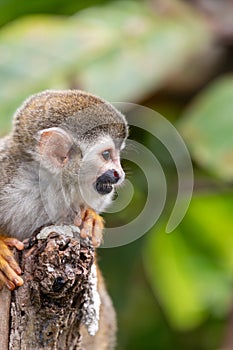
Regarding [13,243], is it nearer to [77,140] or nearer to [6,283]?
[6,283]

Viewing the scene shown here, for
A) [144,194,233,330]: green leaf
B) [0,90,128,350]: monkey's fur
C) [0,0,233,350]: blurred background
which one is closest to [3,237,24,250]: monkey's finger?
[0,90,128,350]: monkey's fur

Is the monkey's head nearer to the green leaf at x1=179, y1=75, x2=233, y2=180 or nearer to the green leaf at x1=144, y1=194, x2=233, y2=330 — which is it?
the green leaf at x1=179, y1=75, x2=233, y2=180

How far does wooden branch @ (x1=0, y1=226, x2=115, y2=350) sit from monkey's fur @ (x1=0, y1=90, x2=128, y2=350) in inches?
12.9

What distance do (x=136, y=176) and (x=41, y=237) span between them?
240 centimetres

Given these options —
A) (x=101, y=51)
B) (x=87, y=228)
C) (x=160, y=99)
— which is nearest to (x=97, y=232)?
(x=87, y=228)

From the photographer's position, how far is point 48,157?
2.79 m

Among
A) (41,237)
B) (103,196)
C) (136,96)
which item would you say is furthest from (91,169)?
(136,96)

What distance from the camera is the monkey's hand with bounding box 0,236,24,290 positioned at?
2.46 m

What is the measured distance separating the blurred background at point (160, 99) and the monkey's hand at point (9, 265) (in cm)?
104

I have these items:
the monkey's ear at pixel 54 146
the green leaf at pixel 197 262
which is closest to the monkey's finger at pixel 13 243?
the monkey's ear at pixel 54 146

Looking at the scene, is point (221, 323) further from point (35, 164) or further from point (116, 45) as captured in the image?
point (35, 164)

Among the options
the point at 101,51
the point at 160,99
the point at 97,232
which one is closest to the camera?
the point at 97,232

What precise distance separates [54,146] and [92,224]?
288mm

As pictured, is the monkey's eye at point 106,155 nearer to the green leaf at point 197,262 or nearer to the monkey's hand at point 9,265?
the monkey's hand at point 9,265
